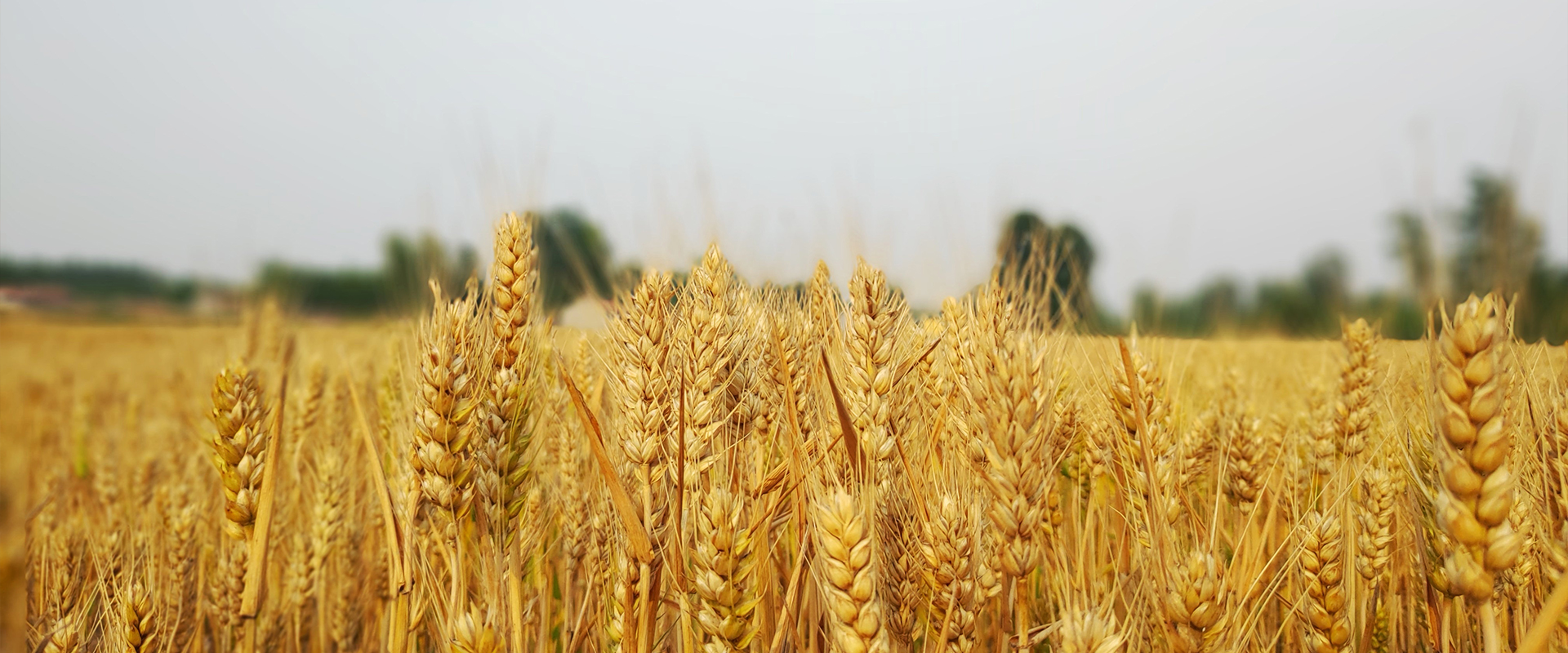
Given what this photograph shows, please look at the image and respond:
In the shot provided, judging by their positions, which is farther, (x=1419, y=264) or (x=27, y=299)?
(x=1419, y=264)

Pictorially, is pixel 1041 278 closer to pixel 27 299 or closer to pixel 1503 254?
pixel 1503 254

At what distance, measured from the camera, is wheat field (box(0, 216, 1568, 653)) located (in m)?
1.16

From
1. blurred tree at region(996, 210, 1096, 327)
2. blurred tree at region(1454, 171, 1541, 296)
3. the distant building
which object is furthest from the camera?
blurred tree at region(996, 210, 1096, 327)

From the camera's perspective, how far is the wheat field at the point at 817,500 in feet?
3.81

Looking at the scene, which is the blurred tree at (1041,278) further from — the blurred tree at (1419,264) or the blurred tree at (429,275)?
the blurred tree at (429,275)

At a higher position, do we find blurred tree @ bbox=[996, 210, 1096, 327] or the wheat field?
blurred tree @ bbox=[996, 210, 1096, 327]

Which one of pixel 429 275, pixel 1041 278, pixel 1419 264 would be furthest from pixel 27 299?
pixel 1041 278

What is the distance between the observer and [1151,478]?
4.45 feet

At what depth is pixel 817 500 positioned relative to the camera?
4.26 ft

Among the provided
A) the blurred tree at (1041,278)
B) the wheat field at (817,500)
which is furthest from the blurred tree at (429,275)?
the blurred tree at (1041,278)

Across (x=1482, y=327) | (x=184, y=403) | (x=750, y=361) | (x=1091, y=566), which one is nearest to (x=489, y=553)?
(x=750, y=361)

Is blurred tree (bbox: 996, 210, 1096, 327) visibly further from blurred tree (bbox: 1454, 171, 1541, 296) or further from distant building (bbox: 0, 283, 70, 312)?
distant building (bbox: 0, 283, 70, 312)

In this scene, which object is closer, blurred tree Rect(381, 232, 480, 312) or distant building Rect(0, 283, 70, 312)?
distant building Rect(0, 283, 70, 312)

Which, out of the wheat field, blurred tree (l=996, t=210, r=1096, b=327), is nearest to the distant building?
the wheat field
